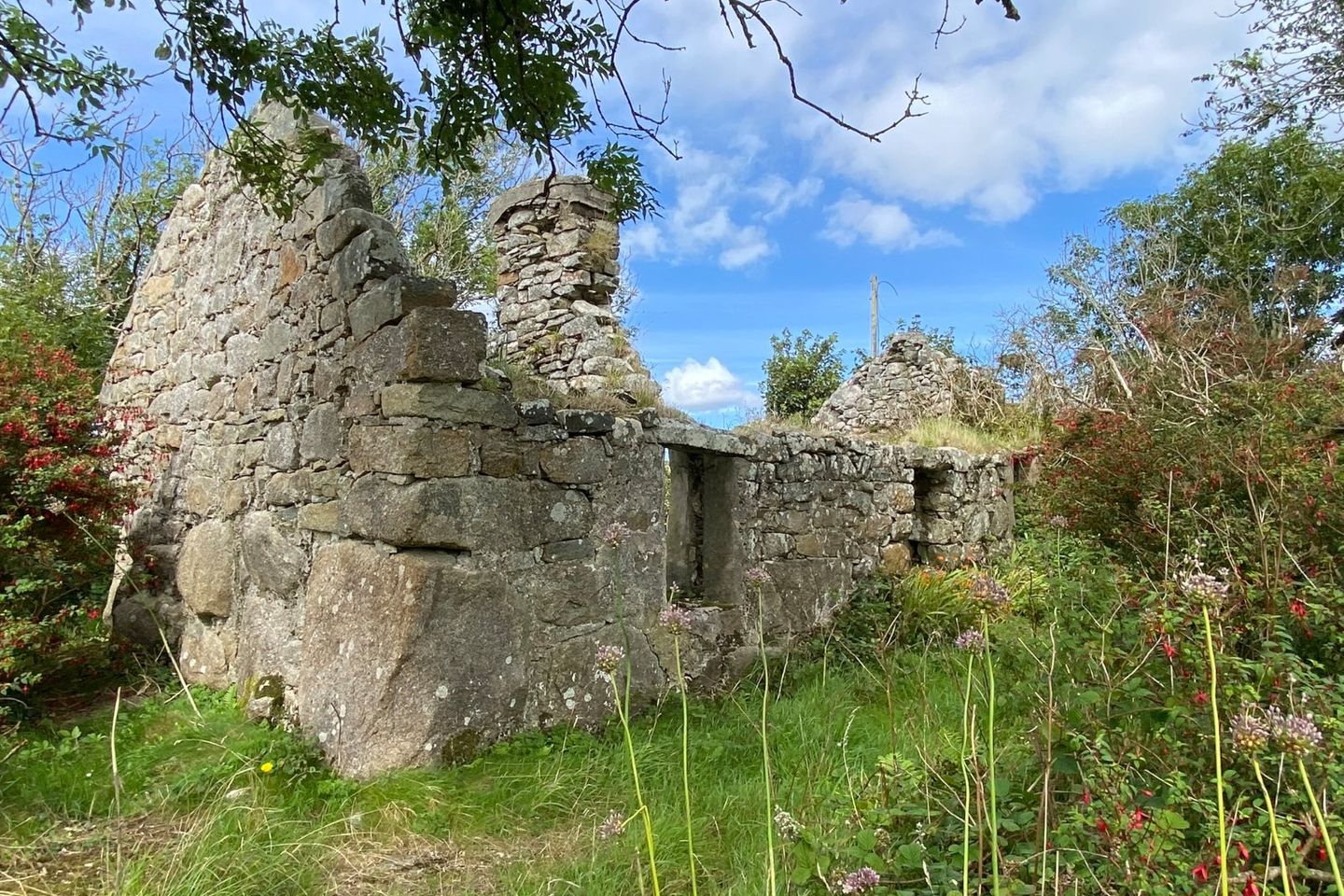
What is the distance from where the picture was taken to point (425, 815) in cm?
346

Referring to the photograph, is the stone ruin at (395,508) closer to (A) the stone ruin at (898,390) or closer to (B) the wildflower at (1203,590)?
(B) the wildflower at (1203,590)

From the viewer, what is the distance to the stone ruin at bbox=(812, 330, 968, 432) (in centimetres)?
1263

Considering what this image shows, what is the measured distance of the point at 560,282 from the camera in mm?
8164

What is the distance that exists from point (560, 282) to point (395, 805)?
565 cm

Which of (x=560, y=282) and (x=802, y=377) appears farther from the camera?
(x=802, y=377)

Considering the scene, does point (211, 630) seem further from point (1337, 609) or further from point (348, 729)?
point (1337, 609)

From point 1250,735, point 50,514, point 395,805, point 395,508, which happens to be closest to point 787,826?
point 1250,735

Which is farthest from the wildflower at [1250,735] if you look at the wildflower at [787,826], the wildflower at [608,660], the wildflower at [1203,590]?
the wildflower at [608,660]

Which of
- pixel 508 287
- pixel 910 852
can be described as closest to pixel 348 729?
pixel 910 852

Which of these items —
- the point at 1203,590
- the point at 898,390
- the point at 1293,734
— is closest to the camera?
the point at 1293,734

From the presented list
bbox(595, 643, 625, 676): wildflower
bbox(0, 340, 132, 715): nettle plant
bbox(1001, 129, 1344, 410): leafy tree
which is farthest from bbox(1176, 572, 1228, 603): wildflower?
bbox(1001, 129, 1344, 410): leafy tree

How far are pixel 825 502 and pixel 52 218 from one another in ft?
43.9

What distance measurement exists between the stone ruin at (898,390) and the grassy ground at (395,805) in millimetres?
8339

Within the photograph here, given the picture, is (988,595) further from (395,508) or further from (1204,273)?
(1204,273)
